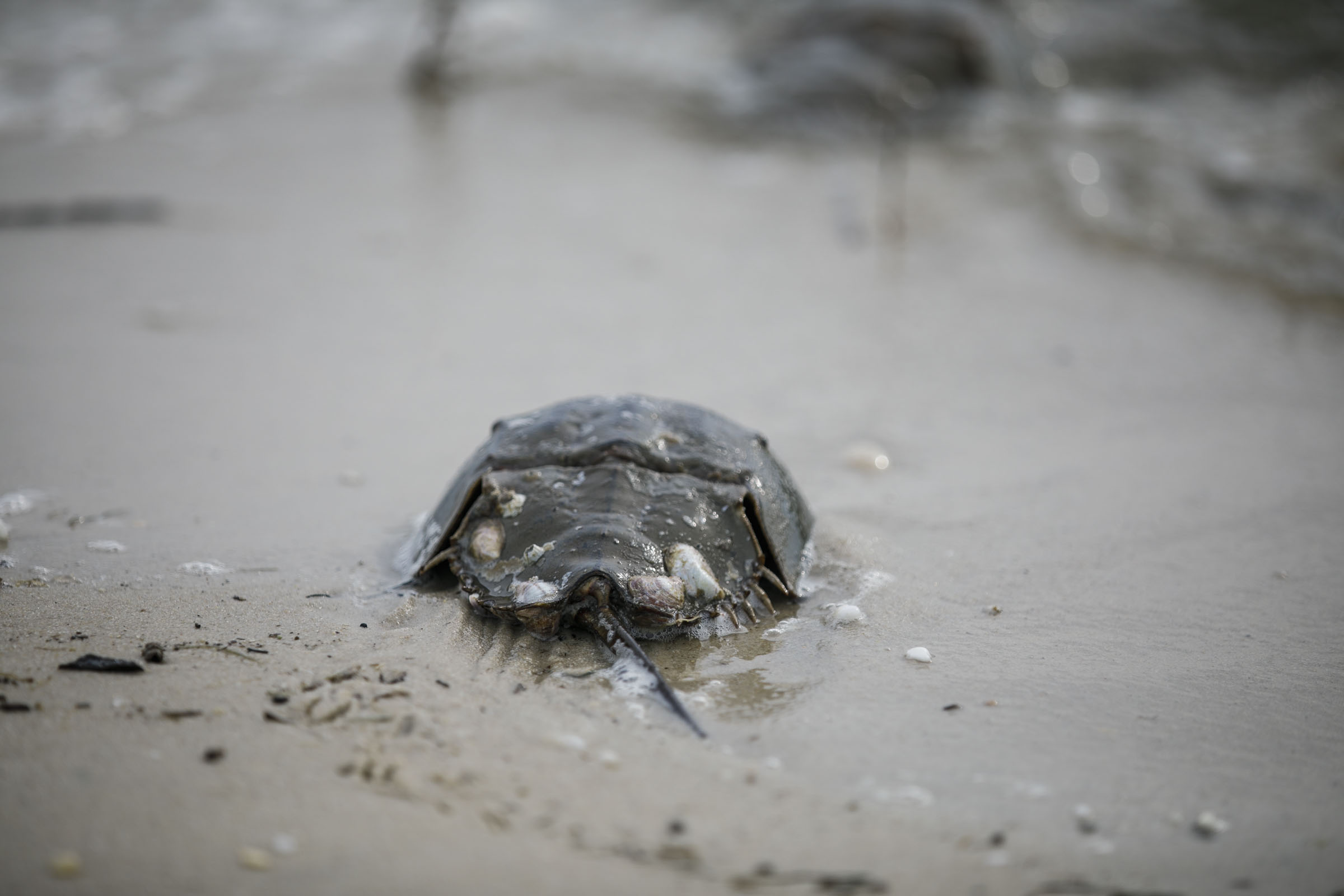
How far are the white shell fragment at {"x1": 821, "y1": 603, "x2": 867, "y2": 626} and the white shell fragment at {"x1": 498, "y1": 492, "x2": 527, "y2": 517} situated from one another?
2.64 ft

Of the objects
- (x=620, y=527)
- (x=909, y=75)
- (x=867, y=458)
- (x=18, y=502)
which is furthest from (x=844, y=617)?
(x=909, y=75)

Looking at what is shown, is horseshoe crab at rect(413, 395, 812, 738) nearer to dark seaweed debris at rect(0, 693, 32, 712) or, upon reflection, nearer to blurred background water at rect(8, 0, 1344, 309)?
dark seaweed debris at rect(0, 693, 32, 712)

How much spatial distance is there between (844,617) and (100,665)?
165cm

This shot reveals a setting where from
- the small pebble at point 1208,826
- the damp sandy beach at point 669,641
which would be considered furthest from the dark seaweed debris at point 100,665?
the small pebble at point 1208,826

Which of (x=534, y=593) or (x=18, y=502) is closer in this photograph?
(x=534, y=593)

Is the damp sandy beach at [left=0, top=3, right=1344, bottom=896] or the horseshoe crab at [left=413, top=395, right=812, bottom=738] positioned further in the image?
the horseshoe crab at [left=413, top=395, right=812, bottom=738]

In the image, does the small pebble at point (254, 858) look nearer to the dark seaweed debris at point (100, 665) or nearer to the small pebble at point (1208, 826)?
the dark seaweed debris at point (100, 665)

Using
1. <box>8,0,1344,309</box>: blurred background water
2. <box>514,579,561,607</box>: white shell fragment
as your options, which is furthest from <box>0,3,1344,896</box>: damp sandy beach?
<box>8,0,1344,309</box>: blurred background water

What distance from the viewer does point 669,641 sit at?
2.38 metres

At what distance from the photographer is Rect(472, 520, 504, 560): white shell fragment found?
8.02ft

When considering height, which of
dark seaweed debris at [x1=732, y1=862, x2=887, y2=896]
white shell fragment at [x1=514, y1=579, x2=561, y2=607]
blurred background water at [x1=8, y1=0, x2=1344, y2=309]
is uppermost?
blurred background water at [x1=8, y1=0, x2=1344, y2=309]

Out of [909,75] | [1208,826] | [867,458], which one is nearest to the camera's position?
[1208,826]

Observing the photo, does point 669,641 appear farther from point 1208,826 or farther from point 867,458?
point 867,458

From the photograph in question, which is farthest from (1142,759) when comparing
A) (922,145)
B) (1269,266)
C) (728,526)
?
(922,145)
